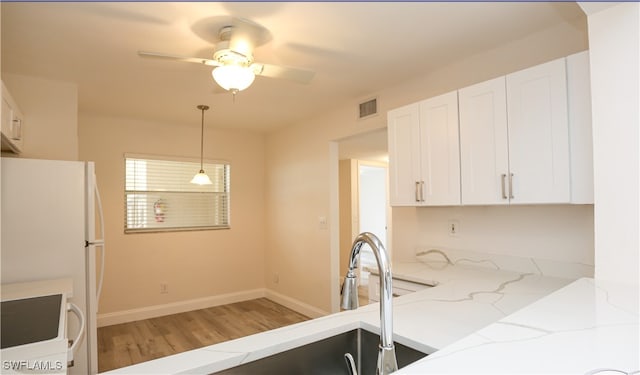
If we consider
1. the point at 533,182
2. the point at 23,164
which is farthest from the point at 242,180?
the point at 533,182

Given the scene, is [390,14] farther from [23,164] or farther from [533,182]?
[23,164]

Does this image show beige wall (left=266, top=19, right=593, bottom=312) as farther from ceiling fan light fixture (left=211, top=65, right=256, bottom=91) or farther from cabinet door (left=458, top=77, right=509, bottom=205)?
ceiling fan light fixture (left=211, top=65, right=256, bottom=91)

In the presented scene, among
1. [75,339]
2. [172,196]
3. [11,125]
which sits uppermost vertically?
[11,125]

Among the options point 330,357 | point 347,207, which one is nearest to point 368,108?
point 330,357

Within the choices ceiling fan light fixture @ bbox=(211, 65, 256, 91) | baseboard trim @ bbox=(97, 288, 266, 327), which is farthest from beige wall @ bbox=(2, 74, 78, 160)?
baseboard trim @ bbox=(97, 288, 266, 327)

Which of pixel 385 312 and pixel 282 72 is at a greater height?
pixel 282 72

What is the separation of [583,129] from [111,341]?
13.9 ft

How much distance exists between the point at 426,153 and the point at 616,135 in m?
1.09

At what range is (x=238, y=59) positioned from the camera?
6.44 feet

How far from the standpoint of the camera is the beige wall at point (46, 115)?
8.73 feet

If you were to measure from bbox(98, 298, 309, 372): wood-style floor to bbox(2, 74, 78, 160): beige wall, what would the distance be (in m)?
1.84

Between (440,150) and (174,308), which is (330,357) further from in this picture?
(174,308)

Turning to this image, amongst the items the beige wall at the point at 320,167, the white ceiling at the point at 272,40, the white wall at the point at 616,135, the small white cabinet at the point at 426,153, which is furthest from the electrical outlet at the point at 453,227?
the white ceiling at the point at 272,40

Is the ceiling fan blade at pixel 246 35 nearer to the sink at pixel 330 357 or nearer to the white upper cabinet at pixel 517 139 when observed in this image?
the white upper cabinet at pixel 517 139
